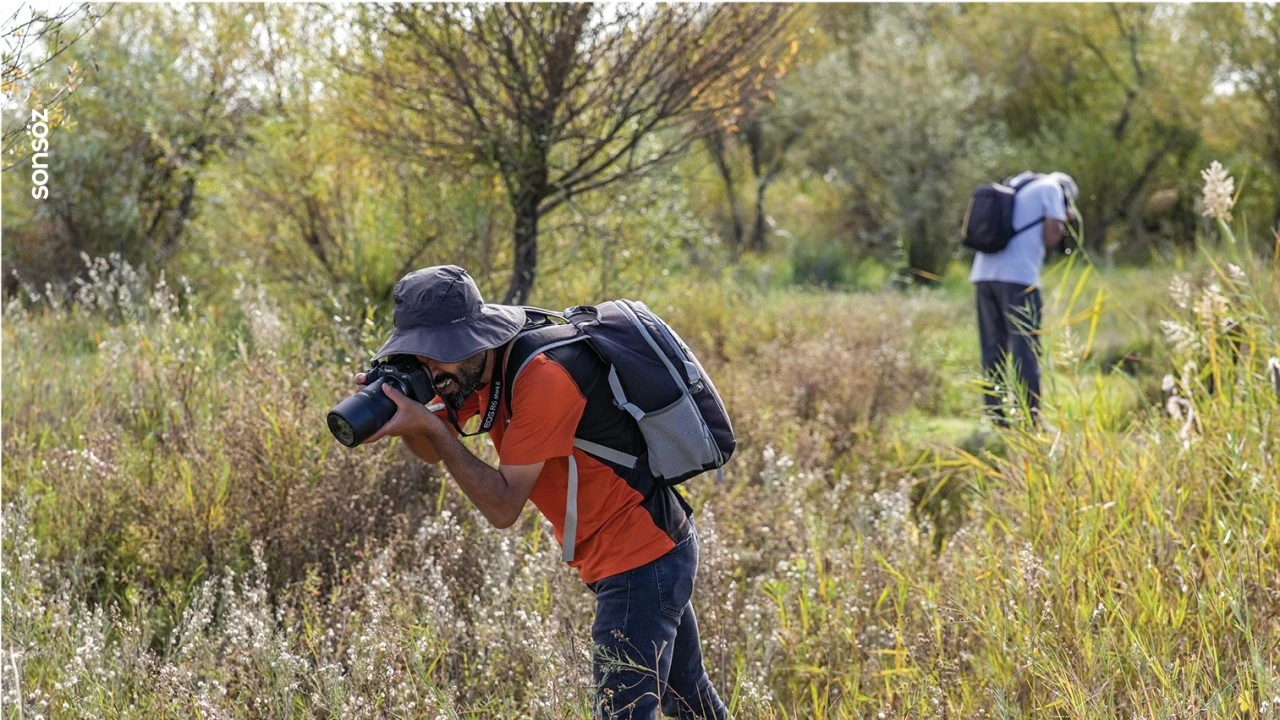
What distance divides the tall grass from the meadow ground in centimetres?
2

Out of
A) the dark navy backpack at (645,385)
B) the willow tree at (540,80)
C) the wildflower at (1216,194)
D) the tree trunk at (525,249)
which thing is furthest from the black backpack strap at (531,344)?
the tree trunk at (525,249)

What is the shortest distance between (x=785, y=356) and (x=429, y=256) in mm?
2368

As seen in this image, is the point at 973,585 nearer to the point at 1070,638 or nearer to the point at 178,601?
the point at 1070,638

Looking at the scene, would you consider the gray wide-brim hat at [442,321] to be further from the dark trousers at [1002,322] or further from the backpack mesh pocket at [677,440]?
the dark trousers at [1002,322]

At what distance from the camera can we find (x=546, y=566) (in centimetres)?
371

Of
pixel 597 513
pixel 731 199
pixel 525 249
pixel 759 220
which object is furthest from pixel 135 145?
pixel 759 220

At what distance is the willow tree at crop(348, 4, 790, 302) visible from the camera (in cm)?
612

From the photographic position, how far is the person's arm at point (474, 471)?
252 centimetres

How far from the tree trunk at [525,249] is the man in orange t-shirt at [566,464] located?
3764 mm

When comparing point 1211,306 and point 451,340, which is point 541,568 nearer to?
point 451,340

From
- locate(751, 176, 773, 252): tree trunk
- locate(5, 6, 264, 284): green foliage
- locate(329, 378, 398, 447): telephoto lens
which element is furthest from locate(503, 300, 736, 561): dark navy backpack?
locate(751, 176, 773, 252): tree trunk

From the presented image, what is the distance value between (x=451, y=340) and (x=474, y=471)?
30 centimetres

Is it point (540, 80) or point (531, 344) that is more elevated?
point (540, 80)

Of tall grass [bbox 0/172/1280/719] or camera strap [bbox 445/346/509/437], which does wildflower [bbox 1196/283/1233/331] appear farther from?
camera strap [bbox 445/346/509/437]
